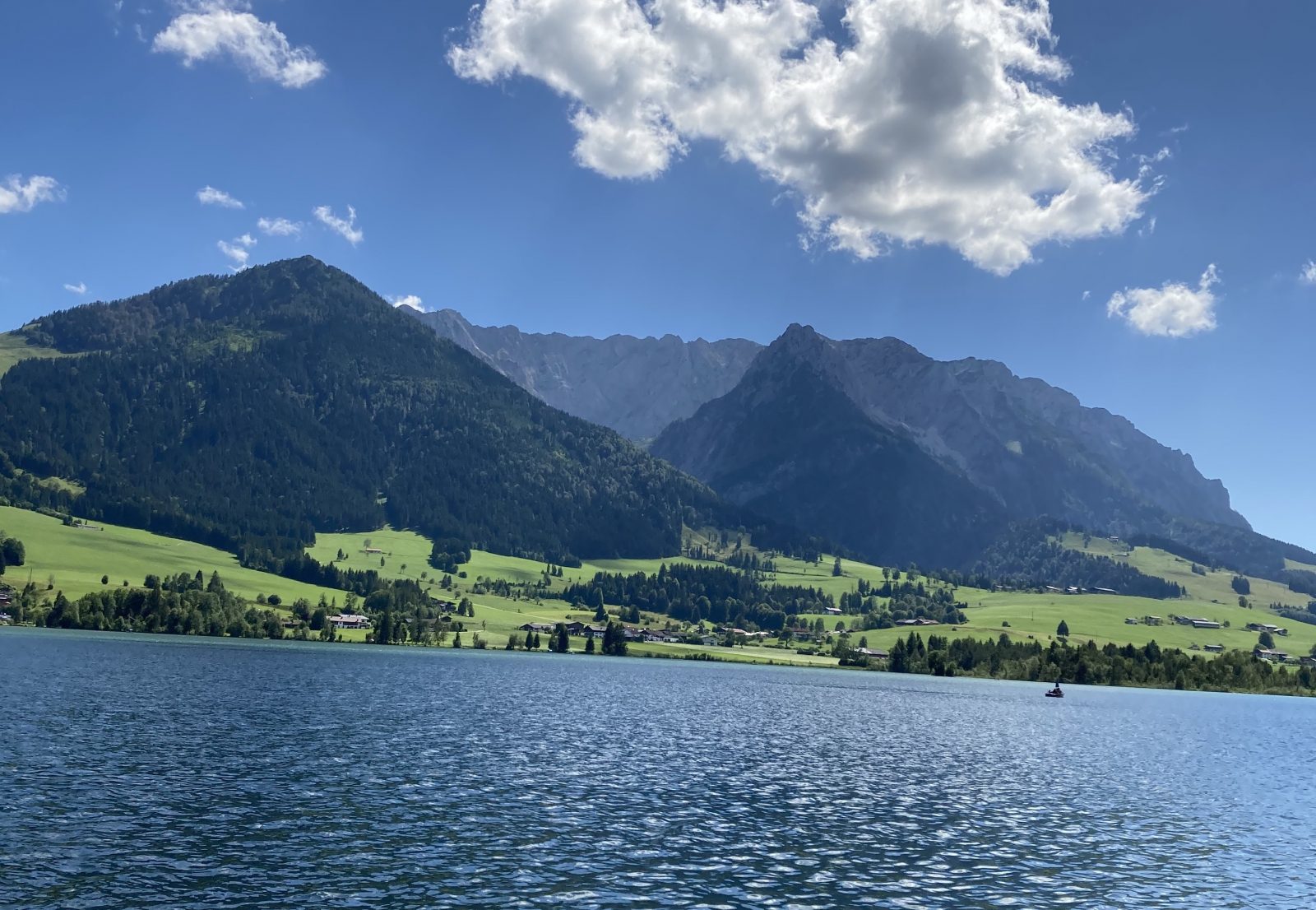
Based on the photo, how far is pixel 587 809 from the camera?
62.5 meters

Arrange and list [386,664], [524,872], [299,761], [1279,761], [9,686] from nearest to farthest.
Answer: [524,872] < [299,761] < [9,686] < [1279,761] < [386,664]

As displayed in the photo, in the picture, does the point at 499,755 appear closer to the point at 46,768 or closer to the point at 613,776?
the point at 613,776

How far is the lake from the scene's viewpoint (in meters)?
45.0

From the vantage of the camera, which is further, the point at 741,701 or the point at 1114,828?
the point at 741,701

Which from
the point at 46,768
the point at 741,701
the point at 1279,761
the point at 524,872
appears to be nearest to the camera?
the point at 524,872

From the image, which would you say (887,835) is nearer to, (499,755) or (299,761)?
(499,755)

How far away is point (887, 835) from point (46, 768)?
177 ft

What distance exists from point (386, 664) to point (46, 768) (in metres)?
135

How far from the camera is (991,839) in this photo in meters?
60.7

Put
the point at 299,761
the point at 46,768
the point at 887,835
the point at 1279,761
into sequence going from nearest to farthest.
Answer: the point at 887,835, the point at 46,768, the point at 299,761, the point at 1279,761

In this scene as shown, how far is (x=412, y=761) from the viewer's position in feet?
252

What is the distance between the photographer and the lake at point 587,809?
45031 mm

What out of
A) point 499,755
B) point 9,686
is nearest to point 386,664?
point 9,686

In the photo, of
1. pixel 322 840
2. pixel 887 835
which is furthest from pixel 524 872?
pixel 887 835
